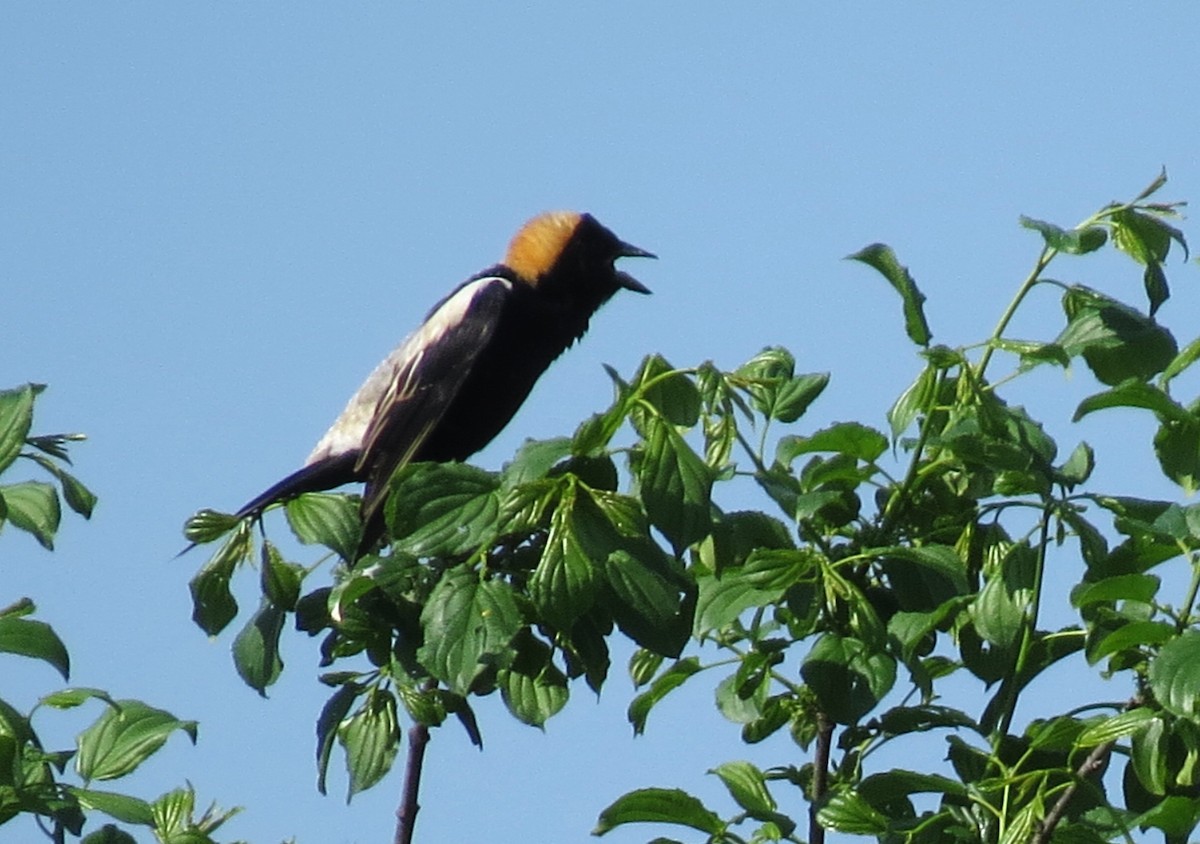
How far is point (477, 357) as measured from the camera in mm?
4898

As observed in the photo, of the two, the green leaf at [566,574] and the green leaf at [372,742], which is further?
the green leaf at [372,742]

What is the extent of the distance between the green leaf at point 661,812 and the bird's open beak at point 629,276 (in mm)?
3474

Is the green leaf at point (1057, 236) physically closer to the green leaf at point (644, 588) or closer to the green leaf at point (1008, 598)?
the green leaf at point (1008, 598)

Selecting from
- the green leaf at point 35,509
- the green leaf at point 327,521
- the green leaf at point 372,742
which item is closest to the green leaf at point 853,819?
the green leaf at point 372,742

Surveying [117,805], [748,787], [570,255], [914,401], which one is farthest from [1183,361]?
[570,255]

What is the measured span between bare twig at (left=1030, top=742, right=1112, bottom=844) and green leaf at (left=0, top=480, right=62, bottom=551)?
4.27ft

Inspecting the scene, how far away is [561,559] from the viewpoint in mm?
1961

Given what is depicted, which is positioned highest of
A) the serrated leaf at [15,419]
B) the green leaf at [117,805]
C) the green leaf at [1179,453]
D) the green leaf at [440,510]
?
the serrated leaf at [15,419]

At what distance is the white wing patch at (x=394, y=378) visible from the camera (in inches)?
189

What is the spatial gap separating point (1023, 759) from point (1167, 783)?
0.17m

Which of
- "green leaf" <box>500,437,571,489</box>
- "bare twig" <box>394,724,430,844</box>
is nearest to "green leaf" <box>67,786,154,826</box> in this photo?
"bare twig" <box>394,724,430,844</box>

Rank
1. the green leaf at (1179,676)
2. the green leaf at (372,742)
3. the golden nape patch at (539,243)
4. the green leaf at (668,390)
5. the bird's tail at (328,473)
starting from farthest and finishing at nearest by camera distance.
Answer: the golden nape patch at (539,243)
the bird's tail at (328,473)
the green leaf at (372,742)
the green leaf at (668,390)
the green leaf at (1179,676)

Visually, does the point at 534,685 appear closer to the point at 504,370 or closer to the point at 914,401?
the point at 914,401

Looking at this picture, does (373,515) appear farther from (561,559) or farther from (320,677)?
(561,559)
